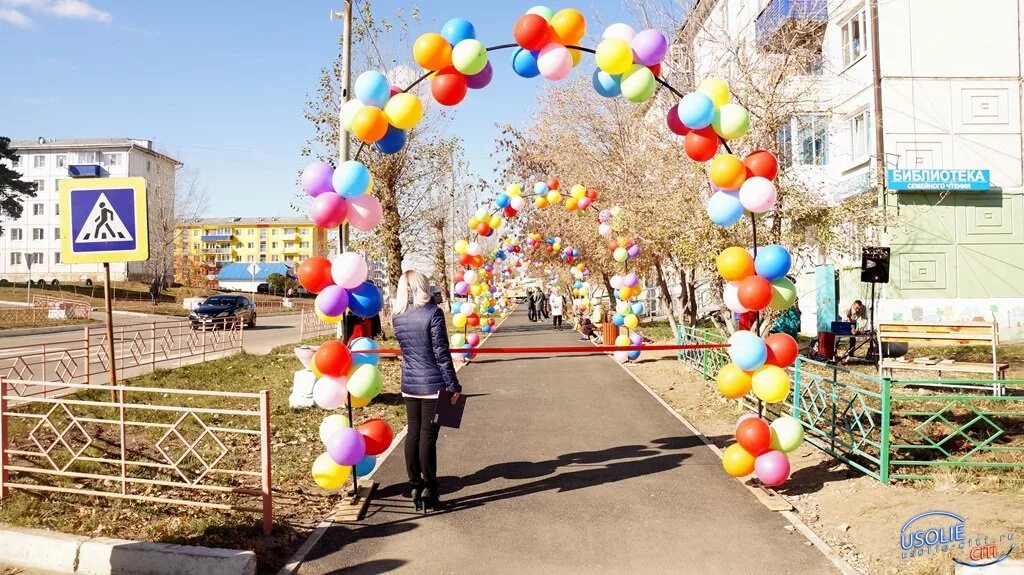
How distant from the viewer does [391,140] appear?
6.89m

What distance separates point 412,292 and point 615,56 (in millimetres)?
3015

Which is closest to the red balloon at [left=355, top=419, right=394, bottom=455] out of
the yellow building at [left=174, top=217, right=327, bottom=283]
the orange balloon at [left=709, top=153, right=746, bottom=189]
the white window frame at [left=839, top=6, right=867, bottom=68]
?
the orange balloon at [left=709, top=153, right=746, bottom=189]

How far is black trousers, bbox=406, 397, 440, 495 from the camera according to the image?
20.1ft

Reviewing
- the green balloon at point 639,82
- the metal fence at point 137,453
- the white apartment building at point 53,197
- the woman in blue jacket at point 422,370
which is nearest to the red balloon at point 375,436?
the woman in blue jacket at point 422,370

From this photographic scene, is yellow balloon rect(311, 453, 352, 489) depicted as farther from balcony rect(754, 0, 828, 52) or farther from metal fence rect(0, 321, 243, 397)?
balcony rect(754, 0, 828, 52)

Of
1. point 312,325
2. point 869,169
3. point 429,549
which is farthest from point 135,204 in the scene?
point 312,325

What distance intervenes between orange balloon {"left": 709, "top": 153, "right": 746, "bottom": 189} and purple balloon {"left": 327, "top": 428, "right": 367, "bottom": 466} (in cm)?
417

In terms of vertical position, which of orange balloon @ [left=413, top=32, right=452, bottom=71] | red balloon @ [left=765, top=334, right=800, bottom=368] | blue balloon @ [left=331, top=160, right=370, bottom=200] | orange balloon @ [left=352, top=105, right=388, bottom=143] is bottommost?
red balloon @ [left=765, top=334, right=800, bottom=368]

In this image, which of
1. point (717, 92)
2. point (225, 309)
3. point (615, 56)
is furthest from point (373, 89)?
point (225, 309)

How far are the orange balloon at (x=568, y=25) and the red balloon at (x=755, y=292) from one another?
9.43 feet

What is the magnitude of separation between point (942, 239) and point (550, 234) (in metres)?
13.0

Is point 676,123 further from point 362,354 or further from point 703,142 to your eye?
point 362,354

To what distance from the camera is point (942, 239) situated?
2036cm

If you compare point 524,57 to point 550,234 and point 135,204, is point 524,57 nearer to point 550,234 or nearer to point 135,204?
point 135,204
